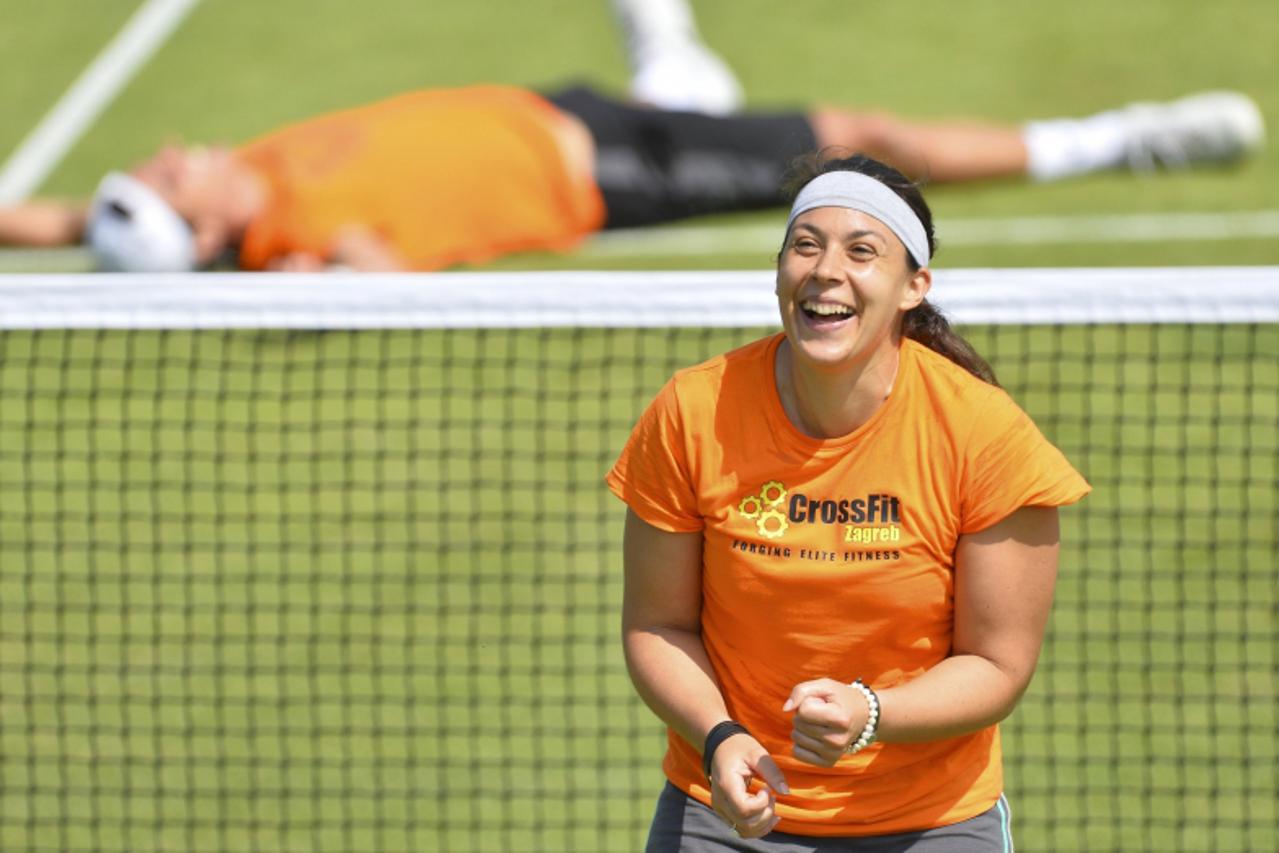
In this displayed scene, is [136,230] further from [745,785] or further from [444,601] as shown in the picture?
[745,785]

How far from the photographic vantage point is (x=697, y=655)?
353 cm

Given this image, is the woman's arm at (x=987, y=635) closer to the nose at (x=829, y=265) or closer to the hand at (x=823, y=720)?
the hand at (x=823, y=720)

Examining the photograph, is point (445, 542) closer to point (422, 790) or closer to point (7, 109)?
point (422, 790)

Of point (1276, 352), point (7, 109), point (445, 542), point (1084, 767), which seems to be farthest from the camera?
point (7, 109)

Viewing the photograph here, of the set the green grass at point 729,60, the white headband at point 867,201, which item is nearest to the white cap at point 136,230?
the green grass at point 729,60

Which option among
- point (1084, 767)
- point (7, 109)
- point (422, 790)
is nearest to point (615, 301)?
point (422, 790)

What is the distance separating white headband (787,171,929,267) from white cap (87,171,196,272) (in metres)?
6.49

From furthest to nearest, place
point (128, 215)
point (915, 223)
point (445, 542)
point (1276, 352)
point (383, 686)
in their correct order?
point (128, 215) → point (1276, 352) → point (445, 542) → point (383, 686) → point (915, 223)

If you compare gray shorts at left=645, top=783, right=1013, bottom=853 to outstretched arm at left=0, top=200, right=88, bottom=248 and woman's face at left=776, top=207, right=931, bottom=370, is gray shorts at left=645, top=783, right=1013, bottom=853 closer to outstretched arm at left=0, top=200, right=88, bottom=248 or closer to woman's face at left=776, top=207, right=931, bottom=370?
woman's face at left=776, top=207, right=931, bottom=370

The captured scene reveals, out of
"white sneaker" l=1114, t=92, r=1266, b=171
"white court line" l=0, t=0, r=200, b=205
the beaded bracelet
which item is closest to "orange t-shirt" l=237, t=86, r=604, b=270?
"white court line" l=0, t=0, r=200, b=205

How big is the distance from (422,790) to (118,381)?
3819 mm

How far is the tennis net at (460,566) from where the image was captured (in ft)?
17.9

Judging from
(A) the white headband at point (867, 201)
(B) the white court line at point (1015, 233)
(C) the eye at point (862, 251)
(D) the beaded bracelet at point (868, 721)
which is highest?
(B) the white court line at point (1015, 233)

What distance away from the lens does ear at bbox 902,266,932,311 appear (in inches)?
134
